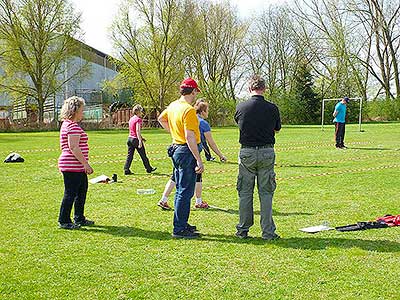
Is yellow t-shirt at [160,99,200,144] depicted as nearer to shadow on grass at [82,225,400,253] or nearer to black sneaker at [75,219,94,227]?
shadow on grass at [82,225,400,253]

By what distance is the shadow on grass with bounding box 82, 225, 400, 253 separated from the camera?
5.71 metres

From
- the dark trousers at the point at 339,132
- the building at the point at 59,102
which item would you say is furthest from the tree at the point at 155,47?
the dark trousers at the point at 339,132

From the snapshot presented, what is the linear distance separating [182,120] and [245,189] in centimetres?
113

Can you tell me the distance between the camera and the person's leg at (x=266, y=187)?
6043mm

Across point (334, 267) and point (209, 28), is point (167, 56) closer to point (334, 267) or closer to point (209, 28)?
point (209, 28)

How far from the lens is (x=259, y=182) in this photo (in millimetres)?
6102

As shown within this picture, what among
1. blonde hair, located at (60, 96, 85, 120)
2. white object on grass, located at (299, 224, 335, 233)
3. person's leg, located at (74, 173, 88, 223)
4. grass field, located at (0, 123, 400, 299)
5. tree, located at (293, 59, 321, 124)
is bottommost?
grass field, located at (0, 123, 400, 299)

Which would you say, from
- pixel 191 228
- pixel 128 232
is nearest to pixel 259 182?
pixel 191 228

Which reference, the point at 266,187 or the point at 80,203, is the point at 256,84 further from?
the point at 80,203

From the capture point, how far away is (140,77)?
50.9m

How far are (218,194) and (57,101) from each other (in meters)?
49.1

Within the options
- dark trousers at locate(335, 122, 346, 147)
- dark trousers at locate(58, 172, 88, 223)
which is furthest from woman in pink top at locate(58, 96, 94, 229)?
dark trousers at locate(335, 122, 346, 147)

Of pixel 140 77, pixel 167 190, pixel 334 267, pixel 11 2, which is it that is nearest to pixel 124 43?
pixel 140 77

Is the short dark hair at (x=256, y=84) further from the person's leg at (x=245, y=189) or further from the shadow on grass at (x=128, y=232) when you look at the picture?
the shadow on grass at (x=128, y=232)
